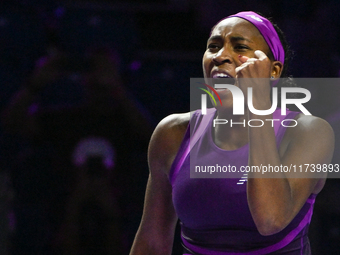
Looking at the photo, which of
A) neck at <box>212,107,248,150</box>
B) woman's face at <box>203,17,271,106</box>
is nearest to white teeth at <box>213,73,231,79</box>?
woman's face at <box>203,17,271,106</box>

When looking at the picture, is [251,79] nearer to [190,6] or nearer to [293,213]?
[293,213]

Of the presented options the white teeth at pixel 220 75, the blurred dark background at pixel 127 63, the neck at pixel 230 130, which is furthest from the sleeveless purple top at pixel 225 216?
the blurred dark background at pixel 127 63

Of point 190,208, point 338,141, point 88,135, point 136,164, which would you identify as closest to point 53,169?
point 88,135

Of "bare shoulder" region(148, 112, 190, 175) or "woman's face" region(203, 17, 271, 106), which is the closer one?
"woman's face" region(203, 17, 271, 106)

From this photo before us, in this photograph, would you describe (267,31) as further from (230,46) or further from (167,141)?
(167,141)

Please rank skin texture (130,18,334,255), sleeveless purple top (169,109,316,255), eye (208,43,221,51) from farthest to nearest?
eye (208,43,221,51) < sleeveless purple top (169,109,316,255) < skin texture (130,18,334,255)

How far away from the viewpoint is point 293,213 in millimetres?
797

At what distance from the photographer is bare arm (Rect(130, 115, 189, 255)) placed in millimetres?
1066

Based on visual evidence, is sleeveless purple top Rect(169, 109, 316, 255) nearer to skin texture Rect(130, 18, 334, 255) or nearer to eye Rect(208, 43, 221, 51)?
skin texture Rect(130, 18, 334, 255)

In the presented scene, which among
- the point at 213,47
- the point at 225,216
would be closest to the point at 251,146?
the point at 225,216

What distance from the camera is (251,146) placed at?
777 mm

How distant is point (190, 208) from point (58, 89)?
3.57ft

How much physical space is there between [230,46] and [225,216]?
37 cm

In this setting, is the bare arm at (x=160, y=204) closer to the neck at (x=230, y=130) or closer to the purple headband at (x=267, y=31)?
the neck at (x=230, y=130)
